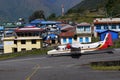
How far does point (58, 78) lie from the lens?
106ft

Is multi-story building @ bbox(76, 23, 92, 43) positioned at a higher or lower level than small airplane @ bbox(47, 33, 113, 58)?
higher

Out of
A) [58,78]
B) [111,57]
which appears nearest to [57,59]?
[111,57]

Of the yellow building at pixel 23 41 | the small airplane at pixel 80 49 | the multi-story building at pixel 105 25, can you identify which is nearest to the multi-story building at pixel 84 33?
the multi-story building at pixel 105 25

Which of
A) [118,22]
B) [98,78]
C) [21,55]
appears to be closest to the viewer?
[98,78]

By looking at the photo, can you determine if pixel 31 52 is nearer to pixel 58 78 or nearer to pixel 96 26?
pixel 96 26

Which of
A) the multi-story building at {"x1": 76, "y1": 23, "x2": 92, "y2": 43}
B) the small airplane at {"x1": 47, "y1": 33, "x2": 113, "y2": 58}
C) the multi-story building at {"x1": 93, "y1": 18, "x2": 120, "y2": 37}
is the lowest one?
the small airplane at {"x1": 47, "y1": 33, "x2": 113, "y2": 58}

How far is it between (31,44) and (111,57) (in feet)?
104

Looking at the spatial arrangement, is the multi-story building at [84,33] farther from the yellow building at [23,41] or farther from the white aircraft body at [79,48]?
the white aircraft body at [79,48]

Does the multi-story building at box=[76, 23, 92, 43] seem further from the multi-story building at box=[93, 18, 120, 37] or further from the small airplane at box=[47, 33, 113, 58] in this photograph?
the small airplane at box=[47, 33, 113, 58]

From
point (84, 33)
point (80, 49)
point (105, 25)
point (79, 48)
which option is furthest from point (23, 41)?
point (80, 49)

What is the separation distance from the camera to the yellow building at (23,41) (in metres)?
87.1

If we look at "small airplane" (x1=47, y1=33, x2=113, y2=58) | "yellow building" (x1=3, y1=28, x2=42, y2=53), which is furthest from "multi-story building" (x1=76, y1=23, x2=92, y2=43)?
"small airplane" (x1=47, y1=33, x2=113, y2=58)

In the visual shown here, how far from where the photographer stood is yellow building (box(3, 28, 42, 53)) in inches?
3430

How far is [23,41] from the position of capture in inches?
3435
